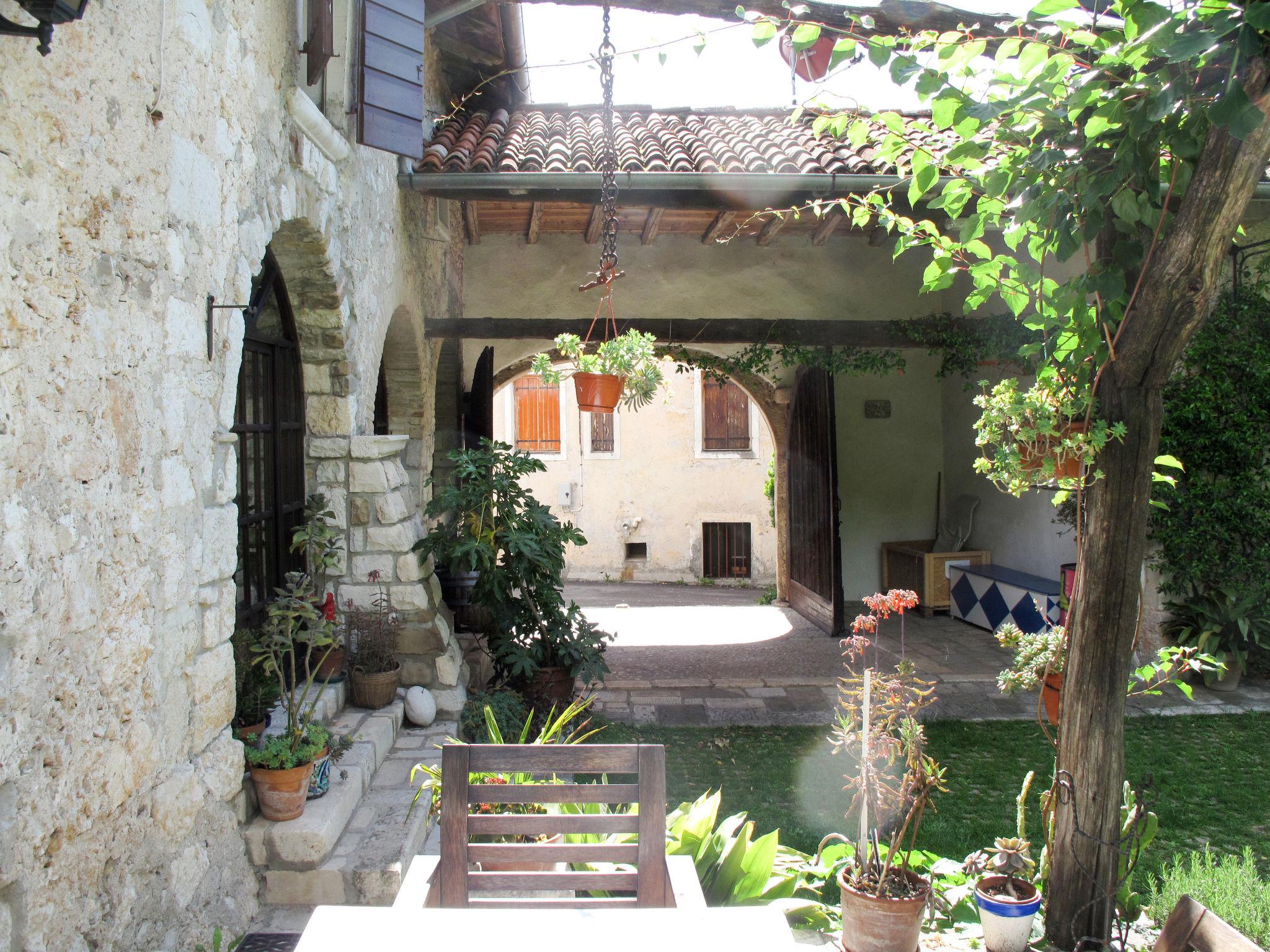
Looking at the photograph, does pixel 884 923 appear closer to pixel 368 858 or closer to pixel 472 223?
pixel 368 858

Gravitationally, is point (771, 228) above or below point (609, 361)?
above

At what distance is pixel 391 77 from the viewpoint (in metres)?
4.01

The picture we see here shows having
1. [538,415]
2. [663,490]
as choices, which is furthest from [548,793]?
[538,415]

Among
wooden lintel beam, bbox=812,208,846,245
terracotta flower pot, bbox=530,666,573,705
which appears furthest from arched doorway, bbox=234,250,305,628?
wooden lintel beam, bbox=812,208,846,245

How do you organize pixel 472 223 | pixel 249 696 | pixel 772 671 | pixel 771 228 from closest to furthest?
pixel 249 696
pixel 772 671
pixel 771 228
pixel 472 223

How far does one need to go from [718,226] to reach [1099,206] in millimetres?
4593

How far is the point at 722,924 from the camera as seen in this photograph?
5.45 ft

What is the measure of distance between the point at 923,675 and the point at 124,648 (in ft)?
16.4

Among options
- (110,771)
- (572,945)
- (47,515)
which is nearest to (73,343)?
(47,515)

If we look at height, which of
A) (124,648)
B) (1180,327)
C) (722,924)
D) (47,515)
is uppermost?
(1180,327)

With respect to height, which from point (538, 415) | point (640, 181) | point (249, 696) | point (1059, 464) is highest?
point (640, 181)

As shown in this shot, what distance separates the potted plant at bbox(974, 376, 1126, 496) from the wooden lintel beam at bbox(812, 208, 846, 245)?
3988mm

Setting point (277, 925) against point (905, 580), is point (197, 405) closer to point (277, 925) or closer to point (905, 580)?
point (277, 925)

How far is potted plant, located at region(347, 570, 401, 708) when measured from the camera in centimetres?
399
